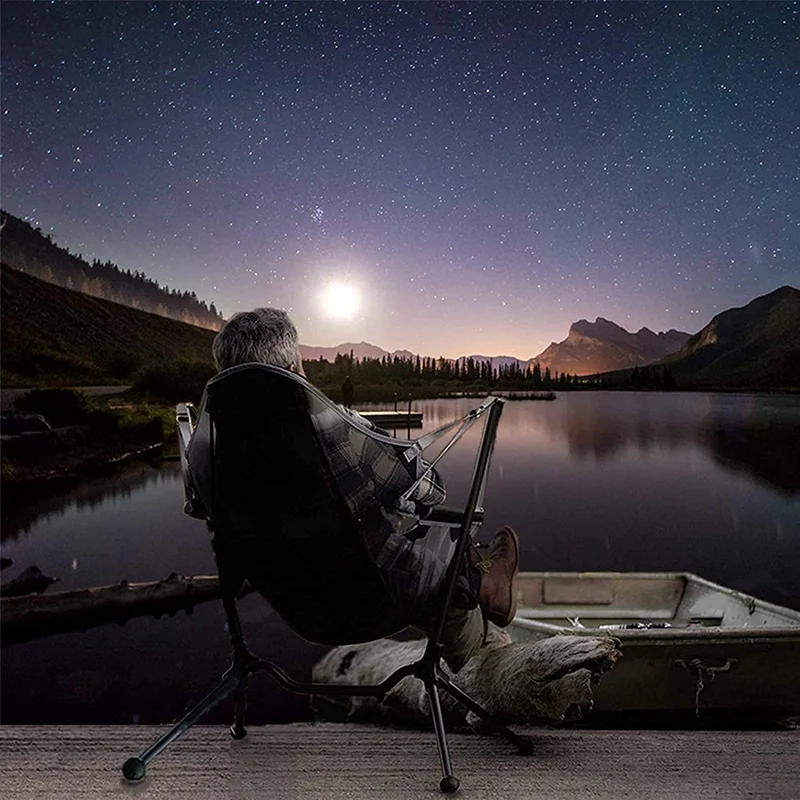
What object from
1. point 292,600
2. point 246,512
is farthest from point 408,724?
point 246,512

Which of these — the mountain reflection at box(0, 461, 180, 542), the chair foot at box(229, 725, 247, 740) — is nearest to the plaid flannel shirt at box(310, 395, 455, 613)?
the chair foot at box(229, 725, 247, 740)

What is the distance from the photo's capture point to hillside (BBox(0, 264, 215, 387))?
14.8 m

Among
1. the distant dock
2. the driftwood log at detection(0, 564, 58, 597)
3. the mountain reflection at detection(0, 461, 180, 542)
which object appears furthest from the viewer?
the mountain reflection at detection(0, 461, 180, 542)

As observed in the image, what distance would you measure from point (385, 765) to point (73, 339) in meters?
16.2

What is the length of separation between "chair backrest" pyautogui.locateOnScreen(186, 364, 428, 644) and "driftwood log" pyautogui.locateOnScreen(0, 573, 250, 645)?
9.44 metres

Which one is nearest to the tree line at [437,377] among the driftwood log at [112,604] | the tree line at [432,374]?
the tree line at [432,374]

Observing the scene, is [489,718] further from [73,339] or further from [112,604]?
[73,339]

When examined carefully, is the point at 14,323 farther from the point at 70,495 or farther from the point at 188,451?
the point at 188,451

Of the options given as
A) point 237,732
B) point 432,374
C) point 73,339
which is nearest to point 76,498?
point 73,339

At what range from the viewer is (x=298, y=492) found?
4.49 feet

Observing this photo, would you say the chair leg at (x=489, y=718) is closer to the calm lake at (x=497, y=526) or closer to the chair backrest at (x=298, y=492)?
the chair backrest at (x=298, y=492)

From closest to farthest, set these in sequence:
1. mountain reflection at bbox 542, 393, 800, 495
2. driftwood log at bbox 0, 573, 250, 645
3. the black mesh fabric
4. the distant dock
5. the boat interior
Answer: the black mesh fabric, the boat interior, the distant dock, driftwood log at bbox 0, 573, 250, 645, mountain reflection at bbox 542, 393, 800, 495

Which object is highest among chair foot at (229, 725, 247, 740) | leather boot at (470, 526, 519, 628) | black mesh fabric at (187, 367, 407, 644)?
black mesh fabric at (187, 367, 407, 644)

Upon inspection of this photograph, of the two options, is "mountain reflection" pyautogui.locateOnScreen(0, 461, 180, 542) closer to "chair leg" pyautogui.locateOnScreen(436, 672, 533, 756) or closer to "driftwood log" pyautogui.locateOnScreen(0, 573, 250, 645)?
"driftwood log" pyautogui.locateOnScreen(0, 573, 250, 645)
